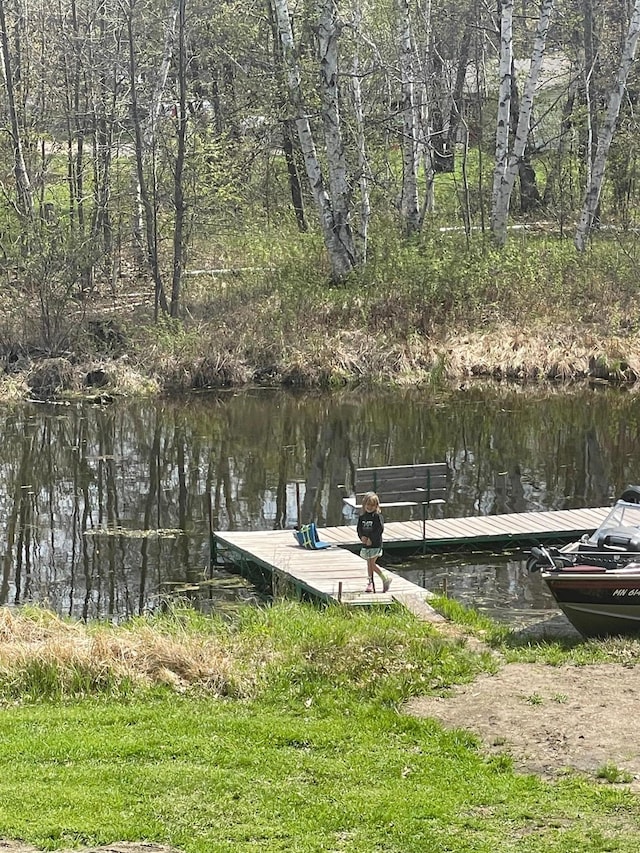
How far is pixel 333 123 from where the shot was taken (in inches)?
1272

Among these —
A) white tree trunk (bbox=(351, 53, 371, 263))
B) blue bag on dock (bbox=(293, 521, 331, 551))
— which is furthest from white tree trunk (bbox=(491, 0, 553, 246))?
blue bag on dock (bbox=(293, 521, 331, 551))

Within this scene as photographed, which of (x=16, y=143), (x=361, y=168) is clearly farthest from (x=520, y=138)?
(x=16, y=143)

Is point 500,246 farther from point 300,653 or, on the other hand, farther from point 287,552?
Answer: point 300,653

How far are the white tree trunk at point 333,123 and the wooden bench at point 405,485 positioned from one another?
17024 millimetres

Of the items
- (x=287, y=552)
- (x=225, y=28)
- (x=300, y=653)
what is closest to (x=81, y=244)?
(x=225, y=28)

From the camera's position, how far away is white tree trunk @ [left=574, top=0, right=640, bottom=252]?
32.9 meters

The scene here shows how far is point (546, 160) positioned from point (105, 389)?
1040 inches

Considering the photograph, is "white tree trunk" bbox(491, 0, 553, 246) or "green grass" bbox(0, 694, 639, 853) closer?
"green grass" bbox(0, 694, 639, 853)

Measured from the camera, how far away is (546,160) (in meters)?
50.2

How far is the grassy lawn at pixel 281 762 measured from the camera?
7055 mm

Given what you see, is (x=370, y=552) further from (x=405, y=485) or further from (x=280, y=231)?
(x=280, y=231)

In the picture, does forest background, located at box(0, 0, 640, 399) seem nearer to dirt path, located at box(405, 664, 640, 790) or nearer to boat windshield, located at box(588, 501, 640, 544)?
boat windshield, located at box(588, 501, 640, 544)

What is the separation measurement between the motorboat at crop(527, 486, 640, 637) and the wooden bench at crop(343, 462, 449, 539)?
15.9 feet

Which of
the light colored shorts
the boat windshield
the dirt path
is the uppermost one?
the boat windshield
